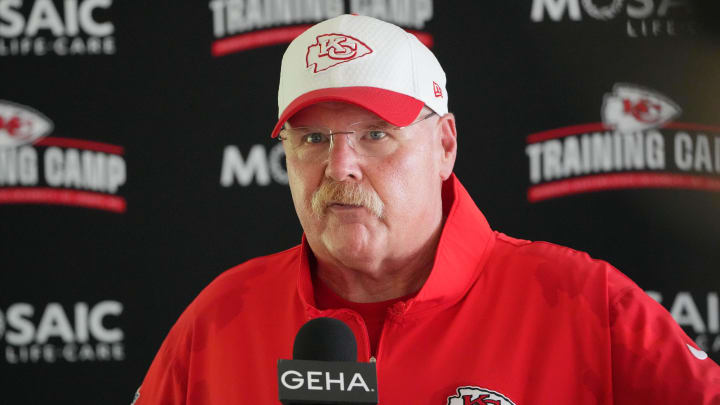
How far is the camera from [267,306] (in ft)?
4.08

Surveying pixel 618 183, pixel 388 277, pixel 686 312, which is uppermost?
pixel 618 183

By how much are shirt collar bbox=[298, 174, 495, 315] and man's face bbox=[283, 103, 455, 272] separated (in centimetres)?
5

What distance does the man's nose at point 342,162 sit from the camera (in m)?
1.08

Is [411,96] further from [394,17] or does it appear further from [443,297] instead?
[394,17]

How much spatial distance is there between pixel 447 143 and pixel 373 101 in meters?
0.19

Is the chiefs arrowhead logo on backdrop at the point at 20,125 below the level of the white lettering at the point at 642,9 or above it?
below

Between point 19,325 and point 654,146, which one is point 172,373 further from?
point 654,146

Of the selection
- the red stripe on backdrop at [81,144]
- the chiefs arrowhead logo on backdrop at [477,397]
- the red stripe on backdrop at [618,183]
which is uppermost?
the red stripe on backdrop at [81,144]

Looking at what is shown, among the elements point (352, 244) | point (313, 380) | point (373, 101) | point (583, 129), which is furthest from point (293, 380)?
point (583, 129)

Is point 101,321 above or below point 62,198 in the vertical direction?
below

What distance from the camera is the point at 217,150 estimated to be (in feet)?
6.44

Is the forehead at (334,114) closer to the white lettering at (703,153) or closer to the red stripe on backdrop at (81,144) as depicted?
the red stripe on backdrop at (81,144)

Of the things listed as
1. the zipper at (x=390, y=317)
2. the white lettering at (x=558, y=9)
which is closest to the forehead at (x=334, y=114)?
the zipper at (x=390, y=317)

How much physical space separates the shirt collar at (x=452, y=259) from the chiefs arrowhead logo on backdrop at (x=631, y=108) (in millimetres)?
810
